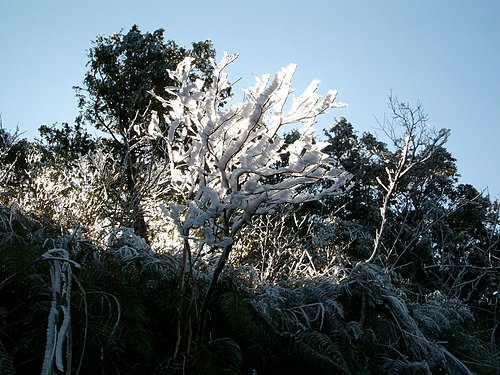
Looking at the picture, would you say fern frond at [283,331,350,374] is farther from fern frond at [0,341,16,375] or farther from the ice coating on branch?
fern frond at [0,341,16,375]

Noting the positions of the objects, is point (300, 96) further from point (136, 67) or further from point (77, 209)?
point (136, 67)

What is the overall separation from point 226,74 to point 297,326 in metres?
1.34

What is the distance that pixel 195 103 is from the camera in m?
1.72

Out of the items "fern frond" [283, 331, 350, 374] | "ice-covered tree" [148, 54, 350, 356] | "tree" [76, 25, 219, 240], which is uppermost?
"tree" [76, 25, 219, 240]

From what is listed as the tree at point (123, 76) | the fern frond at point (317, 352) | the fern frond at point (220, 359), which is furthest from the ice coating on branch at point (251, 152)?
the tree at point (123, 76)

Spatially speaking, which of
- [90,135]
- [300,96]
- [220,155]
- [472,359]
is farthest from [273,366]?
[90,135]

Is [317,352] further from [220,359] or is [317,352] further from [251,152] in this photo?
[251,152]

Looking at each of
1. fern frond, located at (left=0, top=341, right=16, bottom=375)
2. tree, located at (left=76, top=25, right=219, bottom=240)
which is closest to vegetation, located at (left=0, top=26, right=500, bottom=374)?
fern frond, located at (left=0, top=341, right=16, bottom=375)

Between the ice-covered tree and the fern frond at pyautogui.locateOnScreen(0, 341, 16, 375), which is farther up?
the ice-covered tree

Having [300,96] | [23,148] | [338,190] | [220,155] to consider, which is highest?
[23,148]

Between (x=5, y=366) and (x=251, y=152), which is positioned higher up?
(x=251, y=152)

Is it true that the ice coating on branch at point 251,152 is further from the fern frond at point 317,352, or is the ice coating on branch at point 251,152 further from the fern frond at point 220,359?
the fern frond at point 317,352

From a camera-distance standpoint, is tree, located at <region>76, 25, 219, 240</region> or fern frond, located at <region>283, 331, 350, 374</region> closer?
fern frond, located at <region>283, 331, 350, 374</region>

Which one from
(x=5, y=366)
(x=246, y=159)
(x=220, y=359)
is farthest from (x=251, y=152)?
(x=5, y=366)
